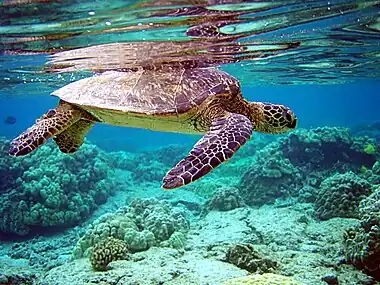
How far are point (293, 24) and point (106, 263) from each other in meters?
7.22

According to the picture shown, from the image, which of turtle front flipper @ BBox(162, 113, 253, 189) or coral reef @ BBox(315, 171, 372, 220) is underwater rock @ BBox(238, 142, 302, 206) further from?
turtle front flipper @ BBox(162, 113, 253, 189)

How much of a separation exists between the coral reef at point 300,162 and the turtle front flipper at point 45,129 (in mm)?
7783

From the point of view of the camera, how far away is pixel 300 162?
14602mm

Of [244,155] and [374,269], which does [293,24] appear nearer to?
[374,269]

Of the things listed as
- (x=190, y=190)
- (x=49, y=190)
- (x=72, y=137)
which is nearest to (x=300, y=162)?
(x=190, y=190)

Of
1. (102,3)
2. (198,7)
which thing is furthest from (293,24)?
(102,3)

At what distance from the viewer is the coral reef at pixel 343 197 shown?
8867mm

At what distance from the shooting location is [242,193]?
42.1 ft

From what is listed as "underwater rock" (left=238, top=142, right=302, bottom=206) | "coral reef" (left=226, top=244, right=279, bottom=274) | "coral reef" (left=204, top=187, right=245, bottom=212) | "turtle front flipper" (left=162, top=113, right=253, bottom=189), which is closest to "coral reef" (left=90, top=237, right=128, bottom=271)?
"coral reef" (left=226, top=244, right=279, bottom=274)

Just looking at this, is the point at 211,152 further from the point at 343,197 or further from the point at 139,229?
the point at 343,197

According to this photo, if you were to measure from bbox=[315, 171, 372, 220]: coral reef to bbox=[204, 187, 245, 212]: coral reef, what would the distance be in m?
2.56

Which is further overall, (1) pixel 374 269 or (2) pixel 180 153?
(2) pixel 180 153

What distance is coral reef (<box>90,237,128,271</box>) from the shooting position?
655cm

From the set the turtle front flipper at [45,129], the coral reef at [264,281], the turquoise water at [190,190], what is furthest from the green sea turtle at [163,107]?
the coral reef at [264,281]
